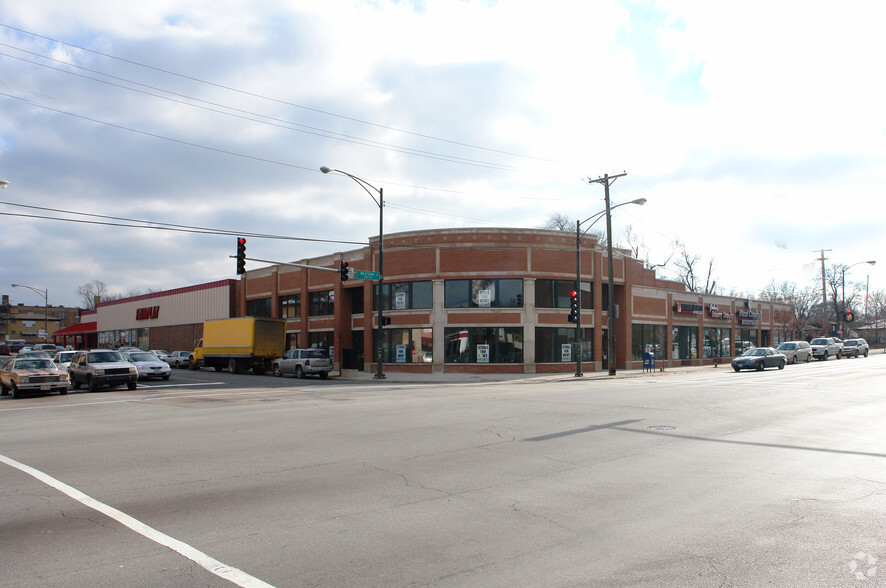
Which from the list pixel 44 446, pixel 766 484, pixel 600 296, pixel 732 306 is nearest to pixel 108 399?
pixel 44 446

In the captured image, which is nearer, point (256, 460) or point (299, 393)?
point (256, 460)

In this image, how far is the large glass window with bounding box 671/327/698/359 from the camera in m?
46.5

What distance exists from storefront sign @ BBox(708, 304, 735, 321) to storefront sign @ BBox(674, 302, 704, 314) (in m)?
1.34

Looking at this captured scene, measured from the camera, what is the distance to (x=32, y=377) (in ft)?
73.7

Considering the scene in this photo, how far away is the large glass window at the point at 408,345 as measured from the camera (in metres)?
38.3

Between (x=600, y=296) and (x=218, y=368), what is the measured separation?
88.6ft

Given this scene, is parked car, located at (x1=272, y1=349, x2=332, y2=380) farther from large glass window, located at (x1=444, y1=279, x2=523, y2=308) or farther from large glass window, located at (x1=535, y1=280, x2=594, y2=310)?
large glass window, located at (x1=535, y1=280, x2=594, y2=310)

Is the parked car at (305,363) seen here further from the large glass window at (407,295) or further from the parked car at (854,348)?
the parked car at (854,348)

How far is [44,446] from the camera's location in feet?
36.1

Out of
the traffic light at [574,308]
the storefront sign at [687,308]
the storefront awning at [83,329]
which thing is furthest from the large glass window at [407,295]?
the storefront awning at [83,329]

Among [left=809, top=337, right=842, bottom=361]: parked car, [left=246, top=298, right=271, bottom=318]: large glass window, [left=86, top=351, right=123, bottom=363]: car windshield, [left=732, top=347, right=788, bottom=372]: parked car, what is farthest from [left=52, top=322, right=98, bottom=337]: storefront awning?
[left=809, top=337, right=842, bottom=361]: parked car

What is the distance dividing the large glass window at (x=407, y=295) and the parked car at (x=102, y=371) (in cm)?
1583

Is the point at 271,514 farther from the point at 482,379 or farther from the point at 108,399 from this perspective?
the point at 482,379

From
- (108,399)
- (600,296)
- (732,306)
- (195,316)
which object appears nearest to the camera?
(108,399)
